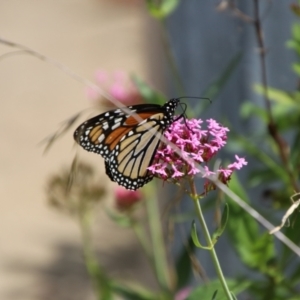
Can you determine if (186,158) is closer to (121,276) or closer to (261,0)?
(261,0)

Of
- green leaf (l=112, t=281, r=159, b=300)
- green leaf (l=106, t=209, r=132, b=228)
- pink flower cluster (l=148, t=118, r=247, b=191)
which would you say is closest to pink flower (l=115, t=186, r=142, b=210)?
green leaf (l=106, t=209, r=132, b=228)

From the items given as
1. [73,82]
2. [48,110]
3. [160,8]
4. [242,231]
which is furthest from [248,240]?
[73,82]

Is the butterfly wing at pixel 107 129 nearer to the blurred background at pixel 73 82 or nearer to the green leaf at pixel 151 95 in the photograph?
the blurred background at pixel 73 82

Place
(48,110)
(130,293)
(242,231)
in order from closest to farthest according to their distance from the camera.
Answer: (242,231) < (130,293) < (48,110)

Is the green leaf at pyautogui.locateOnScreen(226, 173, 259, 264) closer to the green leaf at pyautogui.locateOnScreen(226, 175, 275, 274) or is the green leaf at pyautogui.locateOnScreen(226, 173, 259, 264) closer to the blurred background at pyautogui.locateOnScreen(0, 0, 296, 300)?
the green leaf at pyautogui.locateOnScreen(226, 175, 275, 274)

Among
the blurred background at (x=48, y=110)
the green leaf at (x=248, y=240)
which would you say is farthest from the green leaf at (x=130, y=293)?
the blurred background at (x=48, y=110)

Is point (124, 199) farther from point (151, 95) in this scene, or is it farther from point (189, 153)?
point (189, 153)
